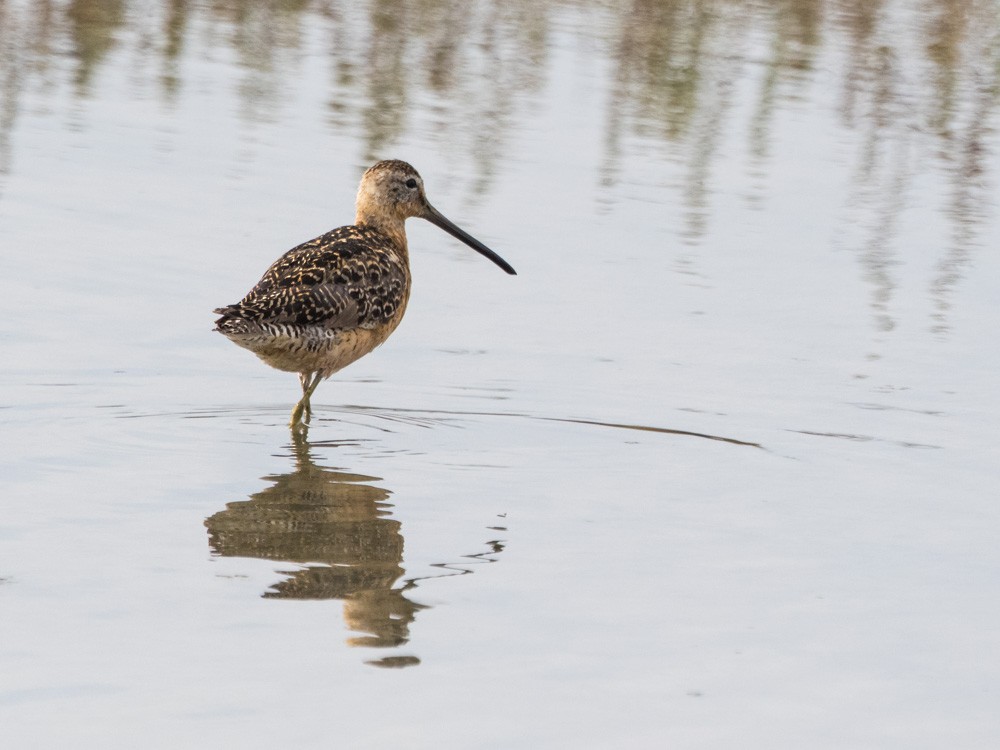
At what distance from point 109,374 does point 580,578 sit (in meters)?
2.66

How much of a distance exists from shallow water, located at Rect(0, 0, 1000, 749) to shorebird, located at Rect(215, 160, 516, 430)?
24 centimetres

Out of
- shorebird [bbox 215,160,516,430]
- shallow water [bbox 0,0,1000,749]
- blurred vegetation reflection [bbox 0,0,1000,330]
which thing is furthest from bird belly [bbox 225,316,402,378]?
blurred vegetation reflection [bbox 0,0,1000,330]

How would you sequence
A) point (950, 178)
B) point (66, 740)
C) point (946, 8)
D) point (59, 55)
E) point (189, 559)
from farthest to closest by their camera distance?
point (946, 8) < point (59, 55) < point (950, 178) < point (189, 559) < point (66, 740)

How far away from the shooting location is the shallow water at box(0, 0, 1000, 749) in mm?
4270

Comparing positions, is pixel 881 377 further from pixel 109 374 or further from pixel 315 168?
pixel 315 168

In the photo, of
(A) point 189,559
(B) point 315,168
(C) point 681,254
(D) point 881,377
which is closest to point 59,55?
(B) point 315,168

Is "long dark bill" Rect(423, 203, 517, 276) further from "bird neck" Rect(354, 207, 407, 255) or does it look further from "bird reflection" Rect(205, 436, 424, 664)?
"bird reflection" Rect(205, 436, 424, 664)

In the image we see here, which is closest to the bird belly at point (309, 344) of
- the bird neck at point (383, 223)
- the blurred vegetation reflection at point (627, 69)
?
the bird neck at point (383, 223)

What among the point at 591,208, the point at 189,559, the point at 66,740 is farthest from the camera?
the point at 591,208

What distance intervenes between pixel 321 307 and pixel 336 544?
160 cm

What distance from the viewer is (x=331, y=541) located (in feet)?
17.6

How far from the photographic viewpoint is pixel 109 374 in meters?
7.01

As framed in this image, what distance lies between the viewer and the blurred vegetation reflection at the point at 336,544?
4.71m

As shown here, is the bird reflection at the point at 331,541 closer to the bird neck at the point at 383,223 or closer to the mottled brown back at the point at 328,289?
the mottled brown back at the point at 328,289
